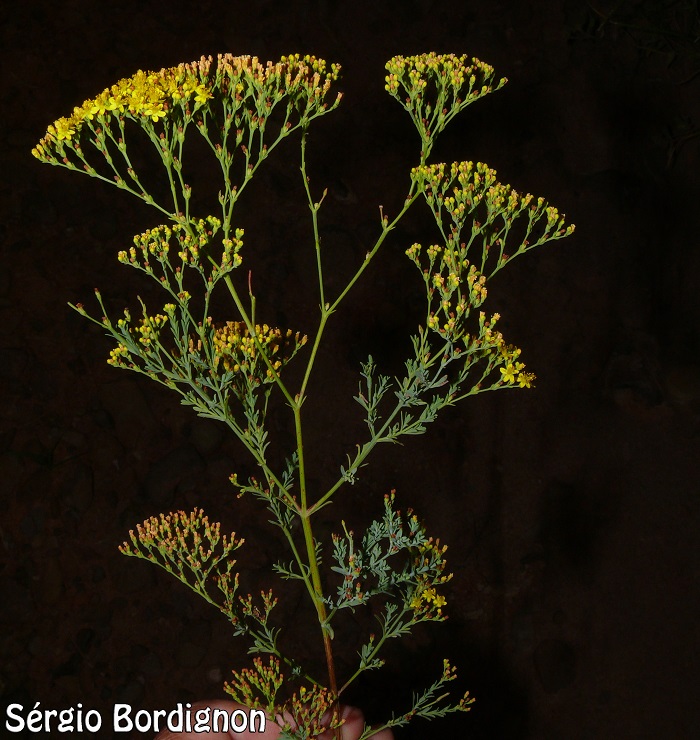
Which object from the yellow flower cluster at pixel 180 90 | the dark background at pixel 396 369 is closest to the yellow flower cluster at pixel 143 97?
the yellow flower cluster at pixel 180 90

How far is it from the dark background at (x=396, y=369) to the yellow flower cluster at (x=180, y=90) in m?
1.24

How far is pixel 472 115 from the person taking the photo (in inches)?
101

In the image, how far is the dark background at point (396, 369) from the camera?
221 cm

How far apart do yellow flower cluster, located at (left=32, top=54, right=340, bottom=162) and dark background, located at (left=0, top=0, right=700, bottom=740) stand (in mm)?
1236

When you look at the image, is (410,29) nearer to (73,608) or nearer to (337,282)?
(337,282)

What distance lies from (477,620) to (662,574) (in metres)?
0.52

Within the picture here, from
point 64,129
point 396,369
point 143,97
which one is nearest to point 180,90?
Result: point 143,97

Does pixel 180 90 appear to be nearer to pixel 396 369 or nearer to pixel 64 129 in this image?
pixel 64 129

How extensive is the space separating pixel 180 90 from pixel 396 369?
4.50ft

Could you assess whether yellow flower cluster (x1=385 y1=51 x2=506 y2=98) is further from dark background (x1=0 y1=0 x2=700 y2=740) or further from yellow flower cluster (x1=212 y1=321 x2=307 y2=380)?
dark background (x1=0 y1=0 x2=700 y2=740)

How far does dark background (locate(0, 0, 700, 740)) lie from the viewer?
7.25 ft

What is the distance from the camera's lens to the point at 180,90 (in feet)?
3.48

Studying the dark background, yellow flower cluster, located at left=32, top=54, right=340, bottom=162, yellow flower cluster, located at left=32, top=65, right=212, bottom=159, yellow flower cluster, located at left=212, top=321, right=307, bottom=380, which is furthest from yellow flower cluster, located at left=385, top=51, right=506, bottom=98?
the dark background

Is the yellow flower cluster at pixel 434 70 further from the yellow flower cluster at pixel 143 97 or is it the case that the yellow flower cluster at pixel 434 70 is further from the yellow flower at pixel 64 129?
the yellow flower at pixel 64 129
